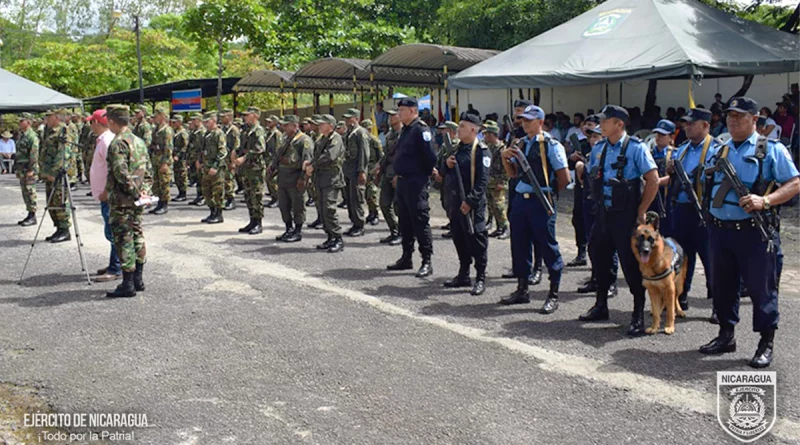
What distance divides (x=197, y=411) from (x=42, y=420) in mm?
944

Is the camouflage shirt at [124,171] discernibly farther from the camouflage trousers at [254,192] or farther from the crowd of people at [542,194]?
the camouflage trousers at [254,192]

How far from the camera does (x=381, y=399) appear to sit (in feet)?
15.8

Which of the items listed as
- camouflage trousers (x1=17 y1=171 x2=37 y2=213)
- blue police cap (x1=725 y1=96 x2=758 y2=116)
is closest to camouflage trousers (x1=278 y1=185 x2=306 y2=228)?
camouflage trousers (x1=17 y1=171 x2=37 y2=213)

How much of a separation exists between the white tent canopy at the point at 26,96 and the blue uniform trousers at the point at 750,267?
841 inches

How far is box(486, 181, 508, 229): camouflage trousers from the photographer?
35.7 feet

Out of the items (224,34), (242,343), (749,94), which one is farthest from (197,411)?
(224,34)

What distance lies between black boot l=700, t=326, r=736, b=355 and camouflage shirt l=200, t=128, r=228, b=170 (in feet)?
29.0

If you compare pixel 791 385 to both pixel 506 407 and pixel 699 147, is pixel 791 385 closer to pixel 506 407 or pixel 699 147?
pixel 506 407

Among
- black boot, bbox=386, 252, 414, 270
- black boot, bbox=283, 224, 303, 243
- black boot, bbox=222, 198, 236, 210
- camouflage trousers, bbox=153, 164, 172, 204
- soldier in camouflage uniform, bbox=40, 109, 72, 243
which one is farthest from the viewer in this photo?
black boot, bbox=222, 198, 236, 210

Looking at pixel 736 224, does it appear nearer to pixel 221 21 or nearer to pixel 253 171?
pixel 253 171

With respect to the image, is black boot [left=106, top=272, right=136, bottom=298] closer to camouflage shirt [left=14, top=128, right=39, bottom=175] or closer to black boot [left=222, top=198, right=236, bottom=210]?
camouflage shirt [left=14, top=128, right=39, bottom=175]
